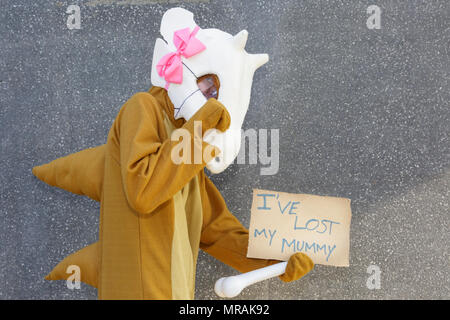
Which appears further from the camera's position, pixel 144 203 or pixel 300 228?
pixel 300 228

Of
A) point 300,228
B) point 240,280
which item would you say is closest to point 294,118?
point 300,228

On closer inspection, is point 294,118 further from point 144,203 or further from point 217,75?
point 144,203

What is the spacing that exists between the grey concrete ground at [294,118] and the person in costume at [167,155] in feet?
0.74

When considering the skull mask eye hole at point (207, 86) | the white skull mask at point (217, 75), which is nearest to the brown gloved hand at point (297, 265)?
the white skull mask at point (217, 75)

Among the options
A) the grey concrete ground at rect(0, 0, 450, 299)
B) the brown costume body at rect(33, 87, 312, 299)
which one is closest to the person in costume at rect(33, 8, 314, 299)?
the brown costume body at rect(33, 87, 312, 299)

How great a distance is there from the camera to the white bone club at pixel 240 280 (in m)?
0.76

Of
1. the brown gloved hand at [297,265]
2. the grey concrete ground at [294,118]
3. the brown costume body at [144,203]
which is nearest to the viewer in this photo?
the brown costume body at [144,203]

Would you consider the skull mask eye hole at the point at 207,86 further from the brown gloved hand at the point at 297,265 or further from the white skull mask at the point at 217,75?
the brown gloved hand at the point at 297,265

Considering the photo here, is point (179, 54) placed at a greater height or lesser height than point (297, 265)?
greater

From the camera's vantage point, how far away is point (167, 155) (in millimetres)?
698

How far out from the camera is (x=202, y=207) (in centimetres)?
90

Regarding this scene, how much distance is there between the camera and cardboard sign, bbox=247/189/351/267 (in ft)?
2.74

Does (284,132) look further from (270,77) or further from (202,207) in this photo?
(202,207)

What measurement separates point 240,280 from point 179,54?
1.24ft
